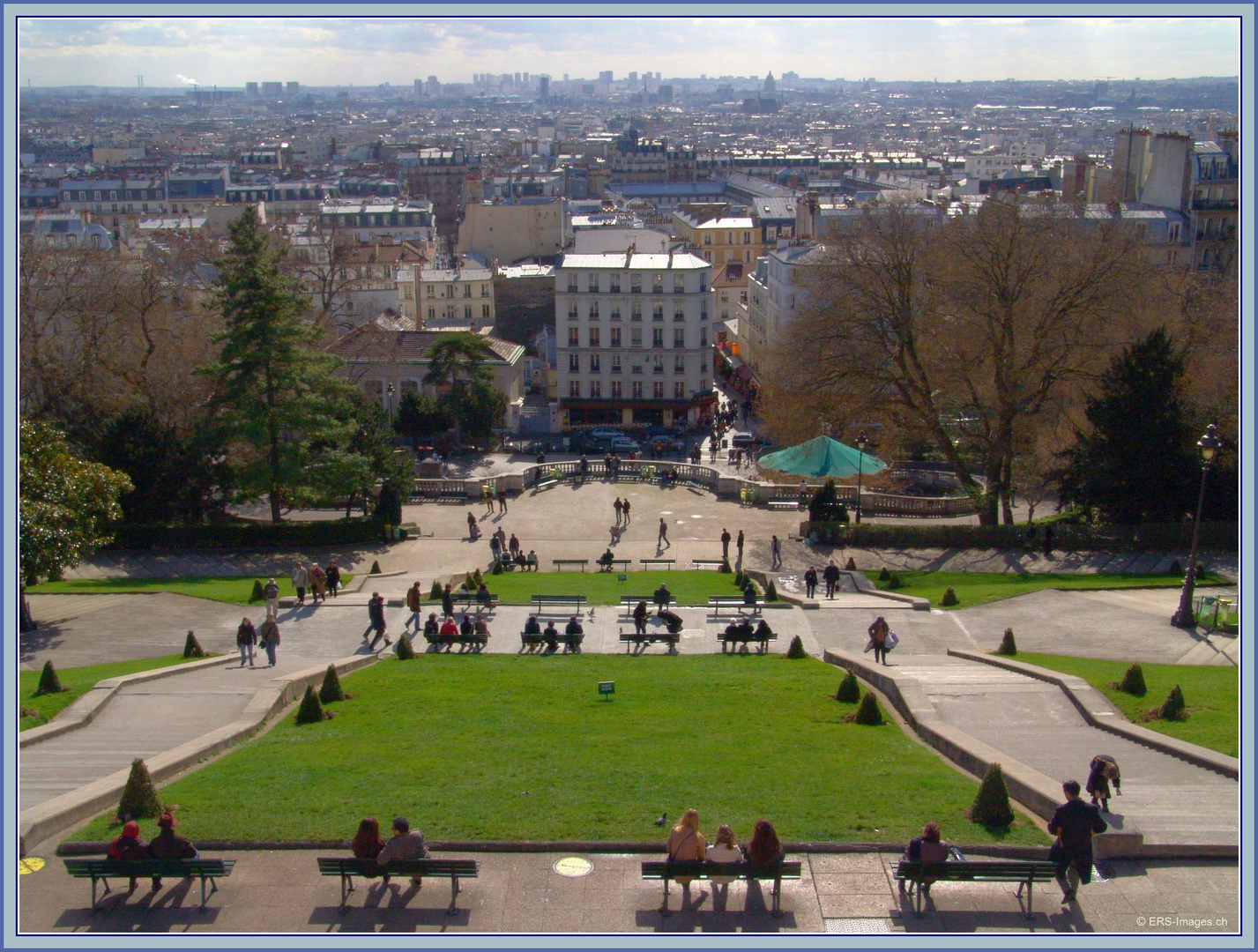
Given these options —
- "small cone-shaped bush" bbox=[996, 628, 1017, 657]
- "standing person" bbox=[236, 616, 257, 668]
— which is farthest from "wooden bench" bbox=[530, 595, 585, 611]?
"small cone-shaped bush" bbox=[996, 628, 1017, 657]

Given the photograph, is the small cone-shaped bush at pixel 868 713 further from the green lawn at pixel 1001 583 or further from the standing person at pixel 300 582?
the standing person at pixel 300 582

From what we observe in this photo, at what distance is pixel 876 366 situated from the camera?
129 feet

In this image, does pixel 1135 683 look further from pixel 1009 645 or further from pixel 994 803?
pixel 994 803

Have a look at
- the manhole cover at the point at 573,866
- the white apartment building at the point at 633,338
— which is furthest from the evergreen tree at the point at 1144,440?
the white apartment building at the point at 633,338

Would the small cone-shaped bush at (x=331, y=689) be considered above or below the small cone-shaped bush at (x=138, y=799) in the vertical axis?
below

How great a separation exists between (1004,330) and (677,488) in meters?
15.5

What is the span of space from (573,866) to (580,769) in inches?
114

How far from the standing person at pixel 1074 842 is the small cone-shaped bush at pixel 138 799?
34.9 feet

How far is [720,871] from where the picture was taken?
11.7 m

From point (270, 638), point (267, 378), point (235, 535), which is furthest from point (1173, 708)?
point (267, 378)

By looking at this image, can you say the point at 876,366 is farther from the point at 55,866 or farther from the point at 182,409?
the point at 55,866

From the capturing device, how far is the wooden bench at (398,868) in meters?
11.8

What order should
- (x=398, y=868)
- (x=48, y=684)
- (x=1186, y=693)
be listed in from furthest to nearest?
(x=48, y=684)
(x=1186, y=693)
(x=398, y=868)

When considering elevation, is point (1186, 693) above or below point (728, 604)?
above
